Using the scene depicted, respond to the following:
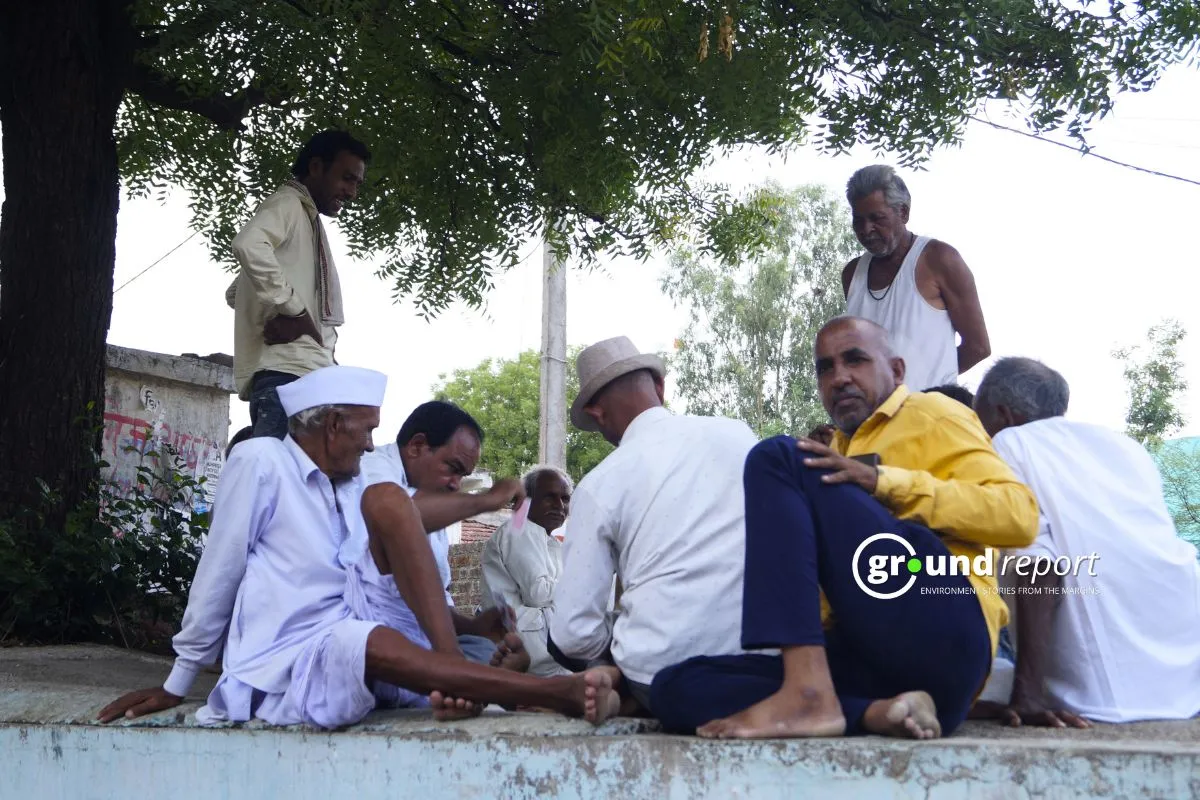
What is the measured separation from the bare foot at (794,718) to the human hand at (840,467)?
0.50 m

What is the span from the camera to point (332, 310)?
5512mm

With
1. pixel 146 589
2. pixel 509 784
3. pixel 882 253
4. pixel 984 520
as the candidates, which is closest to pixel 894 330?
pixel 882 253

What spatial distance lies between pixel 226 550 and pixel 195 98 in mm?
3910

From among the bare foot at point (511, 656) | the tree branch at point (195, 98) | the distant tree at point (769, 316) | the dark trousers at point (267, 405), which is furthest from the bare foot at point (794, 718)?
the distant tree at point (769, 316)

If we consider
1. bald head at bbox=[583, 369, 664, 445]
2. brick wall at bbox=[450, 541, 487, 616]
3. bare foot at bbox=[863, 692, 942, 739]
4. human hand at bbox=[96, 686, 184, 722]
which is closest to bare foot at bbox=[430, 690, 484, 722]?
bald head at bbox=[583, 369, 664, 445]

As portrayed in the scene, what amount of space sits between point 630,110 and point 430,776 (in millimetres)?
4244

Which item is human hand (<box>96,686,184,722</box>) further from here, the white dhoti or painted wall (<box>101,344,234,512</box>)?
painted wall (<box>101,344,234,512</box>)

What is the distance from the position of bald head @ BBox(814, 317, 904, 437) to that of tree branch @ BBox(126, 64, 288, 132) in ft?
14.7

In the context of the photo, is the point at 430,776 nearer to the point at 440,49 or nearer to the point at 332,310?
the point at 332,310

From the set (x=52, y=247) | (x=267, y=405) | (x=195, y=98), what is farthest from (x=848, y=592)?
(x=195, y=98)

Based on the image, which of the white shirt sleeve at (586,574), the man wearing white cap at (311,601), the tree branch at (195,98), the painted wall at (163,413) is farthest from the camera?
the painted wall at (163,413)

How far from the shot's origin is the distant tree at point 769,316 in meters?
36.3

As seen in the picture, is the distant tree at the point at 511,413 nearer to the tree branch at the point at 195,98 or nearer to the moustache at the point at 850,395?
the tree branch at the point at 195,98

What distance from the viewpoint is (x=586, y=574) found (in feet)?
11.1
